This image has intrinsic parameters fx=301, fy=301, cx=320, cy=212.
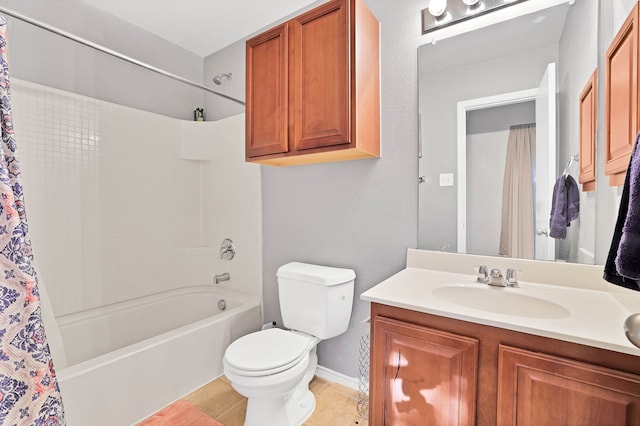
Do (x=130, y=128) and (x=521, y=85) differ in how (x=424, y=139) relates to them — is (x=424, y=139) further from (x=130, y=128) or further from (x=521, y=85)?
(x=130, y=128)

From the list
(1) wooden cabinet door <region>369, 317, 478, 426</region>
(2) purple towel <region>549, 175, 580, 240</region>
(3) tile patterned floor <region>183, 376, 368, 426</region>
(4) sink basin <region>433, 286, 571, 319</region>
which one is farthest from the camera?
(3) tile patterned floor <region>183, 376, 368, 426</region>

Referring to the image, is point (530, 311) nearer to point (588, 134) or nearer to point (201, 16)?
point (588, 134)

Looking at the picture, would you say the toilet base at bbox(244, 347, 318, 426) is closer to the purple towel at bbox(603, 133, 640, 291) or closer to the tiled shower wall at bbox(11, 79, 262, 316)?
the tiled shower wall at bbox(11, 79, 262, 316)

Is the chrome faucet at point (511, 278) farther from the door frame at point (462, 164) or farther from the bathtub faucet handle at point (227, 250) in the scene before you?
the bathtub faucet handle at point (227, 250)

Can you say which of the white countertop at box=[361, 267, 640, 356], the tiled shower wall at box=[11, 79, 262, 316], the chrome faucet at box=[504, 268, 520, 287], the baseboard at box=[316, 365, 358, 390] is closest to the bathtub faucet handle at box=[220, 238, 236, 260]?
the tiled shower wall at box=[11, 79, 262, 316]

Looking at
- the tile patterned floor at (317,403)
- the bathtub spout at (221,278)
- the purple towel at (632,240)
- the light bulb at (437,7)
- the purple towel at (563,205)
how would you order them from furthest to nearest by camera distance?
the bathtub spout at (221,278)
the tile patterned floor at (317,403)
the light bulb at (437,7)
the purple towel at (563,205)
the purple towel at (632,240)

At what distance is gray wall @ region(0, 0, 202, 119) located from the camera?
74.5 inches

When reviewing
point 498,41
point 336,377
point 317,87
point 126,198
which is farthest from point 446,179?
point 126,198

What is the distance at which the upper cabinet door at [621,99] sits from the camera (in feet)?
2.82

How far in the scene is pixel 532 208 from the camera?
1.35 m

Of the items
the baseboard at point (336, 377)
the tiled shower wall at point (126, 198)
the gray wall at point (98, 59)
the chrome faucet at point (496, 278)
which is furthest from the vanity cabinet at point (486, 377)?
the gray wall at point (98, 59)

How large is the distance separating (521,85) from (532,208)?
56 cm

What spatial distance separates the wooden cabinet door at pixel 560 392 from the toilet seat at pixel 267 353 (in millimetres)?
886

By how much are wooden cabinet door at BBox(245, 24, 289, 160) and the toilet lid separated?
104cm
